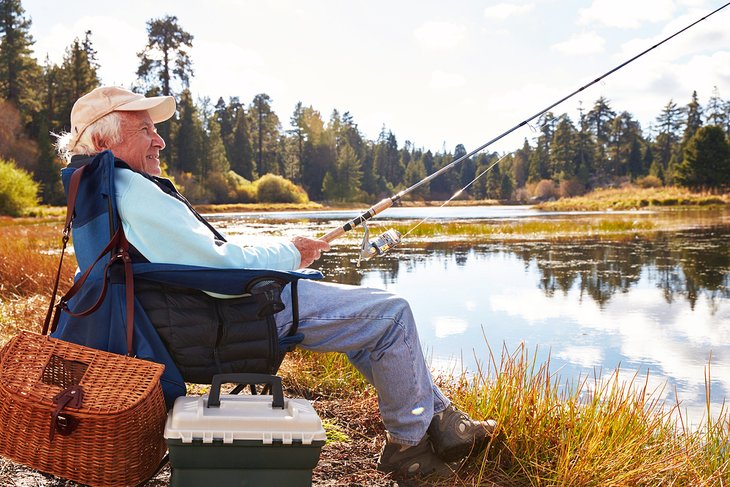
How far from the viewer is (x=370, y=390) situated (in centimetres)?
322

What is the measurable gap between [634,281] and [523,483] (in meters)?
7.09

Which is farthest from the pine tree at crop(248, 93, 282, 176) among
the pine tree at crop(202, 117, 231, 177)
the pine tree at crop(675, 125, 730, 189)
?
the pine tree at crop(675, 125, 730, 189)

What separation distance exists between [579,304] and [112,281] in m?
6.20

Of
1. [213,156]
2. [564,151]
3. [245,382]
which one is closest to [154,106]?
[245,382]

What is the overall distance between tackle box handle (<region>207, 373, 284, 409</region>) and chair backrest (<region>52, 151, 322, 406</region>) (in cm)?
22

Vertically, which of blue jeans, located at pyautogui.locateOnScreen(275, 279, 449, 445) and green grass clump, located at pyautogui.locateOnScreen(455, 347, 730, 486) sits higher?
blue jeans, located at pyautogui.locateOnScreen(275, 279, 449, 445)

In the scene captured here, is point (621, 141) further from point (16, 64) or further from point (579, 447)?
point (579, 447)

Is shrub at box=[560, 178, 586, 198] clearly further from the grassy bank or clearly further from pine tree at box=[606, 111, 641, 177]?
the grassy bank

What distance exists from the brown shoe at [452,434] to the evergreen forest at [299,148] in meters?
19.1

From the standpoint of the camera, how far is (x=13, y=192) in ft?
79.5

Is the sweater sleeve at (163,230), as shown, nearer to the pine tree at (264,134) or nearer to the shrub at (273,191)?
the shrub at (273,191)

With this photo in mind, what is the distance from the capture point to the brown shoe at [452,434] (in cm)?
221

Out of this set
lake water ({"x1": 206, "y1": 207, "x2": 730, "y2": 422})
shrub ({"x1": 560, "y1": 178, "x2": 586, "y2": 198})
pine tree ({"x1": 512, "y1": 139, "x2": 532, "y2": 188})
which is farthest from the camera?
pine tree ({"x1": 512, "y1": 139, "x2": 532, "y2": 188})

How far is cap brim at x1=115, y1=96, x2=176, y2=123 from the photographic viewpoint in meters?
2.09
